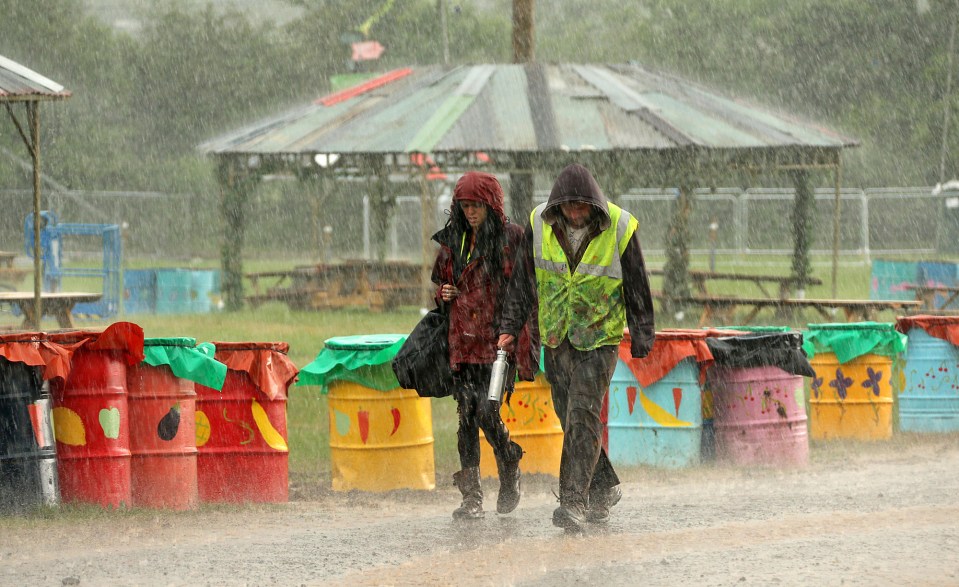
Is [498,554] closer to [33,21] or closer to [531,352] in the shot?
[531,352]

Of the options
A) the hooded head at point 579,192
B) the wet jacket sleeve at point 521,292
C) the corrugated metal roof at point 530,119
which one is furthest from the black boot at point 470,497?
the corrugated metal roof at point 530,119

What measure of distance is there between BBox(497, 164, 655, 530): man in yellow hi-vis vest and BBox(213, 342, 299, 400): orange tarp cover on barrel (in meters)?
1.67

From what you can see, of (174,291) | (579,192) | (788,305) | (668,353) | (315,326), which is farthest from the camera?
(174,291)

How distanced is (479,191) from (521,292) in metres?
0.54

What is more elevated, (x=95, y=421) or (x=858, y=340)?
(x=858, y=340)

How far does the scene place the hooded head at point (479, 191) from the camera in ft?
23.6

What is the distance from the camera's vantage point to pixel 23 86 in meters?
13.1

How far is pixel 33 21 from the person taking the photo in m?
57.8

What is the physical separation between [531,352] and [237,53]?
182 feet

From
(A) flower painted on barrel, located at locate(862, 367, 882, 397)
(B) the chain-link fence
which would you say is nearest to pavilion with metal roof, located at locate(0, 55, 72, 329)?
(A) flower painted on barrel, located at locate(862, 367, 882, 397)

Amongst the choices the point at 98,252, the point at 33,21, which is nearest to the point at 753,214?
the point at 98,252

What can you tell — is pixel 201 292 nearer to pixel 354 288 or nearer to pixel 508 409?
pixel 354 288

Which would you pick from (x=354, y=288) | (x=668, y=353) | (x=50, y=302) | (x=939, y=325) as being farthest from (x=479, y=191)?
(x=354, y=288)

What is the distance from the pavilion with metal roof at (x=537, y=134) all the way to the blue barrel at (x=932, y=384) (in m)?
11.2
